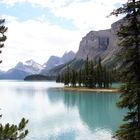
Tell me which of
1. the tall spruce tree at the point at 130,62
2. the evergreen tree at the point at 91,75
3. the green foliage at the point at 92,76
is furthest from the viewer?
the green foliage at the point at 92,76

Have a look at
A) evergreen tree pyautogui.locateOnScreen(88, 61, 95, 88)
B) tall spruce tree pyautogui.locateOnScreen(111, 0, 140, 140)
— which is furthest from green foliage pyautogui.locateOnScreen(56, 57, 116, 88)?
tall spruce tree pyautogui.locateOnScreen(111, 0, 140, 140)

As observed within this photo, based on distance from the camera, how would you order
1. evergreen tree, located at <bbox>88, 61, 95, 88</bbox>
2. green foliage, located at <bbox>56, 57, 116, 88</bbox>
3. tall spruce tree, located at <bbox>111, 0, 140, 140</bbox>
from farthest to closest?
green foliage, located at <bbox>56, 57, 116, 88</bbox>
evergreen tree, located at <bbox>88, 61, 95, 88</bbox>
tall spruce tree, located at <bbox>111, 0, 140, 140</bbox>

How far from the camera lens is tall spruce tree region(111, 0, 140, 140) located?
24.5m

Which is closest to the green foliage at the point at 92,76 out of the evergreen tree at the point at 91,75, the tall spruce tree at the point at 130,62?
the evergreen tree at the point at 91,75

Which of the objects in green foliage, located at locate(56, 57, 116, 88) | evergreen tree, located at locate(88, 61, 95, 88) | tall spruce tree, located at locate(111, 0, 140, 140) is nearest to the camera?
tall spruce tree, located at locate(111, 0, 140, 140)

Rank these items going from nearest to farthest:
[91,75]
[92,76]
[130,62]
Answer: [130,62] < [91,75] < [92,76]

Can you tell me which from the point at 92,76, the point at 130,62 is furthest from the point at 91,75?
the point at 130,62

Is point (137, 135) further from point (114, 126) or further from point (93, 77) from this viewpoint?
point (93, 77)

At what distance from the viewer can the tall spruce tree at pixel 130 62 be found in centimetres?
2448

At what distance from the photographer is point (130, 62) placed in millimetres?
25688

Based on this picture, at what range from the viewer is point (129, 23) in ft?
83.9

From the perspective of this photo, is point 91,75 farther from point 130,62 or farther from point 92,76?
point 130,62

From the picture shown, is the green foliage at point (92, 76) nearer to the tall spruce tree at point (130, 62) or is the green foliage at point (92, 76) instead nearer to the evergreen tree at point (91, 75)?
the evergreen tree at point (91, 75)

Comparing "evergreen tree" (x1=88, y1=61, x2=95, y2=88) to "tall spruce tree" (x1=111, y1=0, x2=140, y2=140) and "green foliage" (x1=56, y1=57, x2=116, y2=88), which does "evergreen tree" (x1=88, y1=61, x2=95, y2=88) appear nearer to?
"green foliage" (x1=56, y1=57, x2=116, y2=88)
